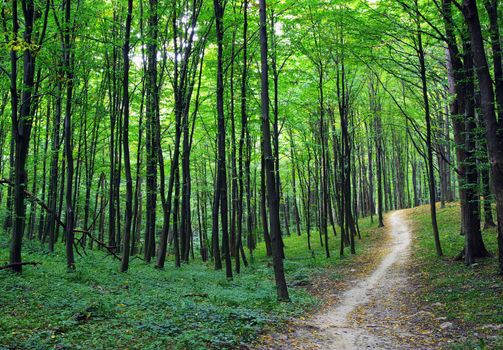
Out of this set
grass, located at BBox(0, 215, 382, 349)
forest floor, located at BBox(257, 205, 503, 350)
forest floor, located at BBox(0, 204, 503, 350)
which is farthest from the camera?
forest floor, located at BBox(257, 205, 503, 350)

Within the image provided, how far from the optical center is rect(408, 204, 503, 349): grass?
670cm

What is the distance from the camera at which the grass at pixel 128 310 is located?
5543 millimetres

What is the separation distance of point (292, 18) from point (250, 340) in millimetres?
15714

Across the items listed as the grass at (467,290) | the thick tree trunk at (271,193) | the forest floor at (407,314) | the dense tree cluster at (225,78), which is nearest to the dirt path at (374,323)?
the forest floor at (407,314)

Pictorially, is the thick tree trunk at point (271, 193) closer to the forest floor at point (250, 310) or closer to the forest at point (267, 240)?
the forest at point (267, 240)

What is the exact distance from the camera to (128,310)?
7457mm

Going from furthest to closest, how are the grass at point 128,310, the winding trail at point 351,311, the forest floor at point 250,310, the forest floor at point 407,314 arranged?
the winding trail at point 351,311 → the forest floor at point 407,314 → the forest floor at point 250,310 → the grass at point 128,310

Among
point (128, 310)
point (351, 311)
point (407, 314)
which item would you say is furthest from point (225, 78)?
point (407, 314)

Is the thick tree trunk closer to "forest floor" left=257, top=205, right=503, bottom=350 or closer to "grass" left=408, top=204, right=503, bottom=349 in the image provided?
"forest floor" left=257, top=205, right=503, bottom=350

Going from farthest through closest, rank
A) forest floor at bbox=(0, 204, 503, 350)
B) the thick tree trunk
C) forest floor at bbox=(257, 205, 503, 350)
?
the thick tree trunk → forest floor at bbox=(257, 205, 503, 350) → forest floor at bbox=(0, 204, 503, 350)

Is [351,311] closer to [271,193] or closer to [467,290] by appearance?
[467,290]

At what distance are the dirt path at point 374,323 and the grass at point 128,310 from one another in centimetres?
73

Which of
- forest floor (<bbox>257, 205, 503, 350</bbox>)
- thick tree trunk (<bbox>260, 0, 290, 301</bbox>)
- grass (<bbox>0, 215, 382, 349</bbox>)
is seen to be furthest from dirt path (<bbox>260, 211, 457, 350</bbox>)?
thick tree trunk (<bbox>260, 0, 290, 301</bbox>)

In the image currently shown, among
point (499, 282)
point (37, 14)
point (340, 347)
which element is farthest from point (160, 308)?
point (37, 14)
